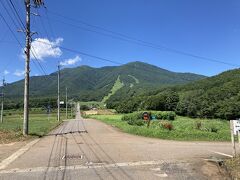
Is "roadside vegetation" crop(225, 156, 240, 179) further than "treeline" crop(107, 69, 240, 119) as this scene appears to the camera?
→ No

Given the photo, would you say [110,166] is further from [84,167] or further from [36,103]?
[36,103]

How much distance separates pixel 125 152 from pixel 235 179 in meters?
5.70

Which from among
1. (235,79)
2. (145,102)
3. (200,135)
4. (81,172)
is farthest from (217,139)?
(145,102)

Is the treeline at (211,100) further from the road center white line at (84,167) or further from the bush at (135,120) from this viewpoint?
the road center white line at (84,167)

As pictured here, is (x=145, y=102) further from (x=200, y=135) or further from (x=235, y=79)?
(x=200, y=135)

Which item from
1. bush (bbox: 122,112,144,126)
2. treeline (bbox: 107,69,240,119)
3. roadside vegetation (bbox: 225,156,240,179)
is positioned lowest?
roadside vegetation (bbox: 225,156,240,179)

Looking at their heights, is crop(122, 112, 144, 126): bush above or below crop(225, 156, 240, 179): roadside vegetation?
above

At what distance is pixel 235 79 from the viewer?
90.8 meters

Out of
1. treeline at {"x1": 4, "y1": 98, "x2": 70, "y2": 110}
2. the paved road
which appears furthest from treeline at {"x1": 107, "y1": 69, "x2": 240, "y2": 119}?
the paved road

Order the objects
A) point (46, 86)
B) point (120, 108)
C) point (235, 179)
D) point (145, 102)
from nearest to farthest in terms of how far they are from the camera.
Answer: point (235, 179)
point (145, 102)
point (120, 108)
point (46, 86)

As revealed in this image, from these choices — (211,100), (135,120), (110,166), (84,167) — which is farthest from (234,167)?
(211,100)

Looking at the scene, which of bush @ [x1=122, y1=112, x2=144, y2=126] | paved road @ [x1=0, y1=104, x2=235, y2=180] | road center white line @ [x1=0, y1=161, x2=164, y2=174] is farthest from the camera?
bush @ [x1=122, y1=112, x2=144, y2=126]

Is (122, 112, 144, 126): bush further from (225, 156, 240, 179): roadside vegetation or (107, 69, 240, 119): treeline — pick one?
(107, 69, 240, 119): treeline

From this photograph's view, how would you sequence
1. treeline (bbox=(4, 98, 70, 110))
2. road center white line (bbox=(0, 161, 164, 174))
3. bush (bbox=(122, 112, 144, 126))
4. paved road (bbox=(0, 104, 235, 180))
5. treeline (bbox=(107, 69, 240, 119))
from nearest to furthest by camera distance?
Answer: paved road (bbox=(0, 104, 235, 180)), road center white line (bbox=(0, 161, 164, 174)), bush (bbox=(122, 112, 144, 126)), treeline (bbox=(107, 69, 240, 119)), treeline (bbox=(4, 98, 70, 110))
